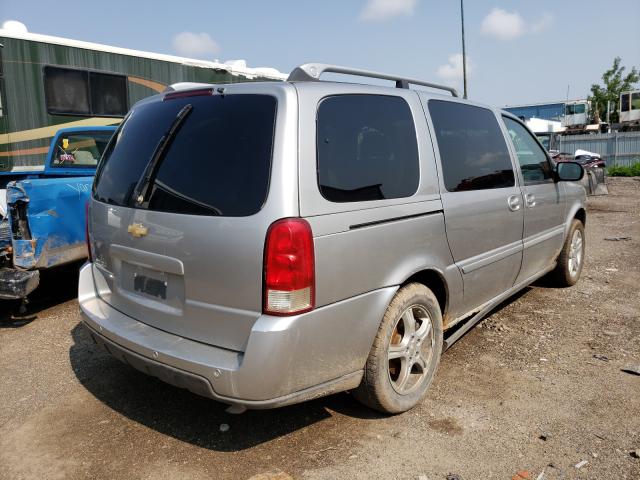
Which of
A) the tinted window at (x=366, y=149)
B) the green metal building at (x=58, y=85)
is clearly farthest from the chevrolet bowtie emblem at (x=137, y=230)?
the green metal building at (x=58, y=85)

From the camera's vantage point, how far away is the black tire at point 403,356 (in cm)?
283

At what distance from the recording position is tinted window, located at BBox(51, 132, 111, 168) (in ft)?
21.6

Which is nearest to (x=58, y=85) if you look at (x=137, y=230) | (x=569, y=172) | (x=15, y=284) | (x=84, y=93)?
(x=84, y=93)

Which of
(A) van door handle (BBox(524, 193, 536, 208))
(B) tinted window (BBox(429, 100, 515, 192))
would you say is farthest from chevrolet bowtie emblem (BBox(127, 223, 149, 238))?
(A) van door handle (BBox(524, 193, 536, 208))

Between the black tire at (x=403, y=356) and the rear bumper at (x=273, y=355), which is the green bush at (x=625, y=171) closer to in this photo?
the black tire at (x=403, y=356)

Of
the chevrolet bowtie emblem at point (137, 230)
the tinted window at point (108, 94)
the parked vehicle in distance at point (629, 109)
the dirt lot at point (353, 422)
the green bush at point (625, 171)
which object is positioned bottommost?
the dirt lot at point (353, 422)

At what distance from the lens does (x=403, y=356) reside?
3057mm

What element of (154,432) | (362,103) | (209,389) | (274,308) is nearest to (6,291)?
(154,432)

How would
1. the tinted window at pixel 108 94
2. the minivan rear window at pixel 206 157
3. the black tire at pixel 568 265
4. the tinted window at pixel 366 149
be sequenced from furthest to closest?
1. the tinted window at pixel 108 94
2. the black tire at pixel 568 265
3. the tinted window at pixel 366 149
4. the minivan rear window at pixel 206 157

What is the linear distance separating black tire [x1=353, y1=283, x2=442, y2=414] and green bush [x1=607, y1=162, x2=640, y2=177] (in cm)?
2477

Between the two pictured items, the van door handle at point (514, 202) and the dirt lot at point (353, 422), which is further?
the van door handle at point (514, 202)

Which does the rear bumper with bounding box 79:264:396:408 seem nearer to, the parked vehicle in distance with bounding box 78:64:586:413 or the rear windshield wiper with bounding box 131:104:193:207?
the parked vehicle in distance with bounding box 78:64:586:413

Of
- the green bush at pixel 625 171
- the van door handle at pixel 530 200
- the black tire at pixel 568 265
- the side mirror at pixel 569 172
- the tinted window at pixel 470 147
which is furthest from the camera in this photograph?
the green bush at pixel 625 171

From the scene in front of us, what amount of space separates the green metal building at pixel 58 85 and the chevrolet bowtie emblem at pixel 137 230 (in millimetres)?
7688
